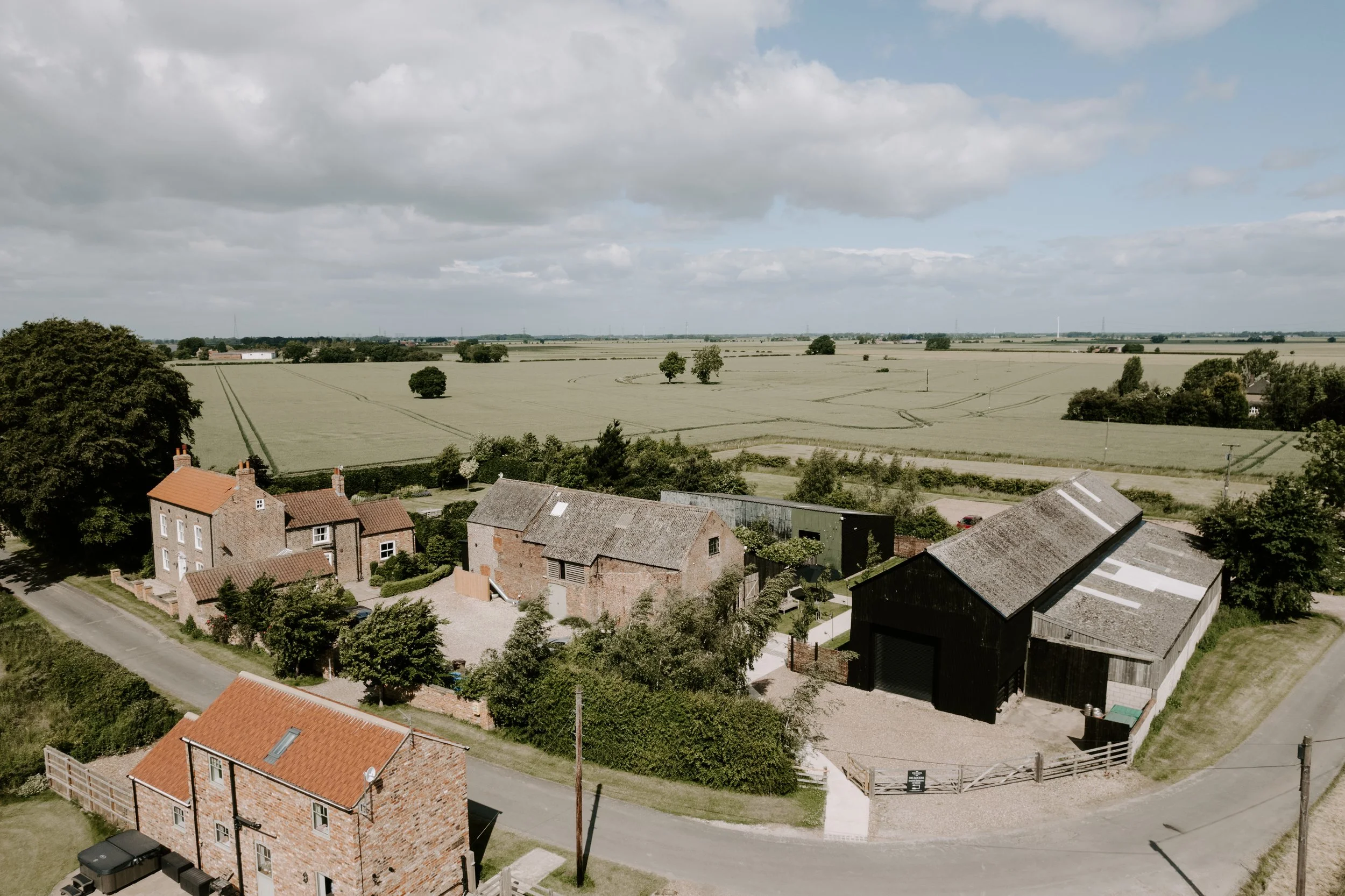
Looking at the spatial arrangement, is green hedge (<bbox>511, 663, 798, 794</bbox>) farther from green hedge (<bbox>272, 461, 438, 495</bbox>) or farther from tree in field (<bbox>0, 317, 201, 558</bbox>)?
green hedge (<bbox>272, 461, 438, 495</bbox>)

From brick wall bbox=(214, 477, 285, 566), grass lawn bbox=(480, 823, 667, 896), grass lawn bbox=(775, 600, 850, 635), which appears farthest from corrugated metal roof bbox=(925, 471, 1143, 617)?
brick wall bbox=(214, 477, 285, 566)

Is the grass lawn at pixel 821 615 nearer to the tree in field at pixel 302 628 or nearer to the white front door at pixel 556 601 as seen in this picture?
the white front door at pixel 556 601

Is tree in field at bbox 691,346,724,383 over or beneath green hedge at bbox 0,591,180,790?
over

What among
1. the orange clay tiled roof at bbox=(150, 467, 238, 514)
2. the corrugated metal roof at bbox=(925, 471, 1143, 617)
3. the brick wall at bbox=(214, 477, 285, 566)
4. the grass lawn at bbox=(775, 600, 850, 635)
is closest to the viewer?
the corrugated metal roof at bbox=(925, 471, 1143, 617)

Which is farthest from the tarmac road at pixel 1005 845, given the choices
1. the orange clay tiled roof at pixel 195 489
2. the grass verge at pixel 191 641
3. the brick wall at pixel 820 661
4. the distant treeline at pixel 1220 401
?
the distant treeline at pixel 1220 401

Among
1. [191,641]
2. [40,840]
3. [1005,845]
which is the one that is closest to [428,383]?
[191,641]

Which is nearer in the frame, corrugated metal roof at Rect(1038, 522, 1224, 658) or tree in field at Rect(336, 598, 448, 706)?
tree in field at Rect(336, 598, 448, 706)

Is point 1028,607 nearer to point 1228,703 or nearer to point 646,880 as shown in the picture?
point 1228,703
